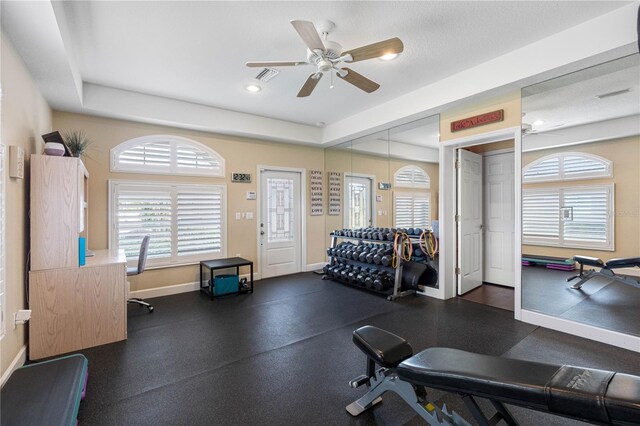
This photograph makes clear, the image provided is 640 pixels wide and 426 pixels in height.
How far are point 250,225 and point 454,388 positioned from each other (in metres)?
4.70


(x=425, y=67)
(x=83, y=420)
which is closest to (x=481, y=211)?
(x=425, y=67)

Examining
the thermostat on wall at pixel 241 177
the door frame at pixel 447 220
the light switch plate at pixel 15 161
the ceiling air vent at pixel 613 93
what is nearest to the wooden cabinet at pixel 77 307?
the light switch plate at pixel 15 161

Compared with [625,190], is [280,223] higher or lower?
lower

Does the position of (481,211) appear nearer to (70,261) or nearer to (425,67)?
(425,67)

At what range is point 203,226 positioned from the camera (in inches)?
201

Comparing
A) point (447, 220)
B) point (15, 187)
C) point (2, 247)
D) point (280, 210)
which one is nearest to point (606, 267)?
point (447, 220)

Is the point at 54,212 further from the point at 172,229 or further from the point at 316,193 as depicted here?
the point at 316,193

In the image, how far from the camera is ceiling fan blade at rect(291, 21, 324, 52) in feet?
7.06

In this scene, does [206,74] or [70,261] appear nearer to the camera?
[70,261]

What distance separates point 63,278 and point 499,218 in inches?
225

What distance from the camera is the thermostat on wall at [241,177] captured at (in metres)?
5.42

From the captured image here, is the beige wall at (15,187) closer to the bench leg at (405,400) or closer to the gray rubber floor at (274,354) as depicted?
the gray rubber floor at (274,354)

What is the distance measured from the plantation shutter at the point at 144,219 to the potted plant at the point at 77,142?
0.73 m

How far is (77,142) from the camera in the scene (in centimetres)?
373
